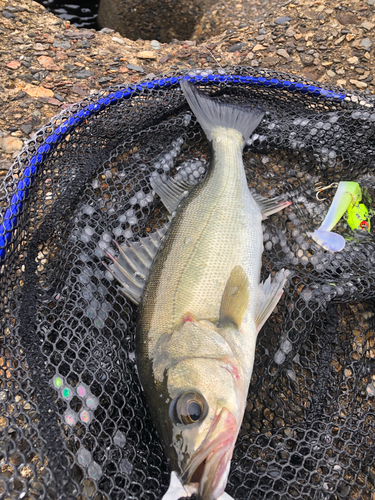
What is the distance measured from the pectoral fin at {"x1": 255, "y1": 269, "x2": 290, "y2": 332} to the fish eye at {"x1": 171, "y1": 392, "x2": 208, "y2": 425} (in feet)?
1.93

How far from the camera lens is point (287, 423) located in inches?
76.7

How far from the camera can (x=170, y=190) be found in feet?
7.97

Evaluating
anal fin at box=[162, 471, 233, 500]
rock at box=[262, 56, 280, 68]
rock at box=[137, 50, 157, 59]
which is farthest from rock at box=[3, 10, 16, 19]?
anal fin at box=[162, 471, 233, 500]

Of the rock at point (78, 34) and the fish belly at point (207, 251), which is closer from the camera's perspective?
the fish belly at point (207, 251)

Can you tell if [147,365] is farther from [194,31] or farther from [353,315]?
[194,31]

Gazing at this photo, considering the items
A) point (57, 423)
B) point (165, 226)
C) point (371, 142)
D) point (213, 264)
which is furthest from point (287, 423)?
point (371, 142)

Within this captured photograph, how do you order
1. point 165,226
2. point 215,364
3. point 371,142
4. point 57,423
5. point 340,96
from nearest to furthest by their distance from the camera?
1. point 57,423
2. point 215,364
3. point 165,226
4. point 371,142
5. point 340,96

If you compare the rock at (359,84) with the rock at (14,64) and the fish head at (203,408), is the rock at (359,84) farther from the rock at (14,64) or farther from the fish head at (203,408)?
the rock at (14,64)

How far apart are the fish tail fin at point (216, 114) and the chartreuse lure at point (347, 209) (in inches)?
33.7

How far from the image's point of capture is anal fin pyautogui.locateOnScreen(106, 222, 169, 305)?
203 centimetres

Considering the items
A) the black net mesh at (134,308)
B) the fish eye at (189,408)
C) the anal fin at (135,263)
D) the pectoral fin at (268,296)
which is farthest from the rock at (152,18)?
the fish eye at (189,408)

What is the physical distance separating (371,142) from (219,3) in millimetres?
3980

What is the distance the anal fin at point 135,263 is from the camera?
6.65 feet

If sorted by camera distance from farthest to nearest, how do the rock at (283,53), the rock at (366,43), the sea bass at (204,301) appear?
the rock at (283,53)
the rock at (366,43)
the sea bass at (204,301)
